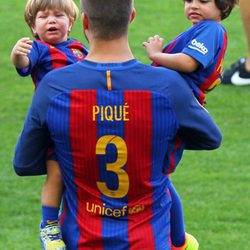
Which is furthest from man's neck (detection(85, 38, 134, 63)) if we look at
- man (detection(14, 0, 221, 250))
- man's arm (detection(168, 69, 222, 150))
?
man's arm (detection(168, 69, 222, 150))

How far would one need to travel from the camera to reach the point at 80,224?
4691 mm

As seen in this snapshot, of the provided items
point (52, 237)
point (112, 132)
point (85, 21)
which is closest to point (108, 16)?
point (85, 21)

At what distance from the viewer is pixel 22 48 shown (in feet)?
16.5

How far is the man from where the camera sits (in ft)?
14.7

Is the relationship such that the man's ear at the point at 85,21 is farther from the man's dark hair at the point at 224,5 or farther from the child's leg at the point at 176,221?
the child's leg at the point at 176,221

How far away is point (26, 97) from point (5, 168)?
288 centimetres

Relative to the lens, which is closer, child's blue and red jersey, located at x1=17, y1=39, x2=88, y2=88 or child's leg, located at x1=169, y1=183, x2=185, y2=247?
child's blue and red jersey, located at x1=17, y1=39, x2=88, y2=88

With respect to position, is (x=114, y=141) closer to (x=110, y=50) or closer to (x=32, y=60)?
(x=110, y=50)

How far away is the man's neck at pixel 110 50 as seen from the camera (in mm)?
4516

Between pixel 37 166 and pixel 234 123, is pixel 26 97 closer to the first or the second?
pixel 234 123

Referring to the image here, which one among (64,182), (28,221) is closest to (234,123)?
(28,221)

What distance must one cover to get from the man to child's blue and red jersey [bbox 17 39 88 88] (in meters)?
0.63

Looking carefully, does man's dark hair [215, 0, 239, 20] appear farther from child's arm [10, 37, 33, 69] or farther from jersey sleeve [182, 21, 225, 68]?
child's arm [10, 37, 33, 69]

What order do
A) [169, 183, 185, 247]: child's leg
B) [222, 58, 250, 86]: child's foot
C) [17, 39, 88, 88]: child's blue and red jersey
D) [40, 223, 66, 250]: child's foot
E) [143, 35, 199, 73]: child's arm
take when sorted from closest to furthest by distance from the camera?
[40, 223, 66, 250]: child's foot
[143, 35, 199, 73]: child's arm
[17, 39, 88, 88]: child's blue and red jersey
[169, 183, 185, 247]: child's leg
[222, 58, 250, 86]: child's foot
